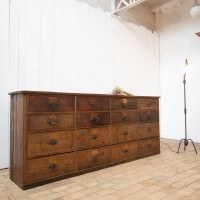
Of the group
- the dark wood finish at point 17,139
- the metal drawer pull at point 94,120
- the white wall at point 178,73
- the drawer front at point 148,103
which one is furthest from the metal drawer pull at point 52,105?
the white wall at point 178,73

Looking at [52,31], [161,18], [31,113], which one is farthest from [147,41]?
[31,113]

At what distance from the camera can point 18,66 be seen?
113 inches

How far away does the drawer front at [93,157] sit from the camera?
243 centimetres

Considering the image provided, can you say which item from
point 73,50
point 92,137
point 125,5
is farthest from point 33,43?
point 125,5

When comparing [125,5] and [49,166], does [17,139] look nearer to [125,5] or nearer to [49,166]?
[49,166]

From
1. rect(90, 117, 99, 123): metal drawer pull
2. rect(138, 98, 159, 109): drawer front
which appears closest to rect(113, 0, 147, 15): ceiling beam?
rect(138, 98, 159, 109): drawer front

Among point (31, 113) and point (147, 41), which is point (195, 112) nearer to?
point (147, 41)

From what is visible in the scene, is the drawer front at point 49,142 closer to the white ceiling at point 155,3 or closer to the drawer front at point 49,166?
the drawer front at point 49,166

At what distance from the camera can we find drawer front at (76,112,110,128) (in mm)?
2438

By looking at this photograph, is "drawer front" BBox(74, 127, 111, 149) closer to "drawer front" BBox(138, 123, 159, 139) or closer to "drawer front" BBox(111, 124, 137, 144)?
"drawer front" BBox(111, 124, 137, 144)

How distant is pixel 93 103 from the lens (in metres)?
2.55

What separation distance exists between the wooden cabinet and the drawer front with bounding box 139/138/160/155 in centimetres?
3

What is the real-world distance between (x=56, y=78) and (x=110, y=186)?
6.09ft

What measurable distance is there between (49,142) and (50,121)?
22cm
